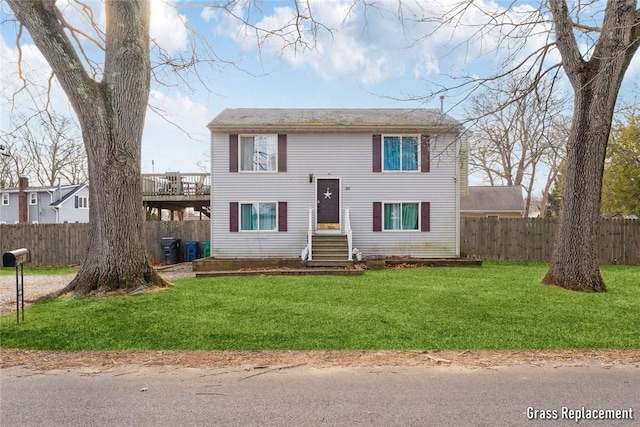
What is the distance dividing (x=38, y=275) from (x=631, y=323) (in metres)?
15.6

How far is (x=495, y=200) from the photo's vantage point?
31.5 meters

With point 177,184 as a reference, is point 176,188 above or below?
below

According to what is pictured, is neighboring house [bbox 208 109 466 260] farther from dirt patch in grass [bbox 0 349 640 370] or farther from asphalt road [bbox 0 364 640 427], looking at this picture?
asphalt road [bbox 0 364 640 427]

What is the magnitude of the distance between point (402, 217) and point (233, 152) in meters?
6.73

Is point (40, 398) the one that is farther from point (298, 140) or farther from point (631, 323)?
point (298, 140)

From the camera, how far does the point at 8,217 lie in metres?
31.8

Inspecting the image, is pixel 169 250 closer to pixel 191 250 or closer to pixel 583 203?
pixel 191 250

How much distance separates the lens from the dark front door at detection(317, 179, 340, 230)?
15414 mm

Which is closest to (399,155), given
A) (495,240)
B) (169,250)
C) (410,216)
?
(410,216)

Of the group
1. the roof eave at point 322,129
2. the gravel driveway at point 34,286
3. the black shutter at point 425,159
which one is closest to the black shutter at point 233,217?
the gravel driveway at point 34,286

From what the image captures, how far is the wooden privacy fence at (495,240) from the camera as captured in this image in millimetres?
16266

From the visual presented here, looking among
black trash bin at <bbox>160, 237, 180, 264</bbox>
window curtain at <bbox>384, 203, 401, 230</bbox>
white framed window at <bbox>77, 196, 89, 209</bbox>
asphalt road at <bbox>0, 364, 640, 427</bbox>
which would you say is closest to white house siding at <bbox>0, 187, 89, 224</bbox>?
white framed window at <bbox>77, 196, 89, 209</bbox>

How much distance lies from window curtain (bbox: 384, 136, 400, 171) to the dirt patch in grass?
11164 mm

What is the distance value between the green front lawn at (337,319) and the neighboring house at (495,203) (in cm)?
2286
